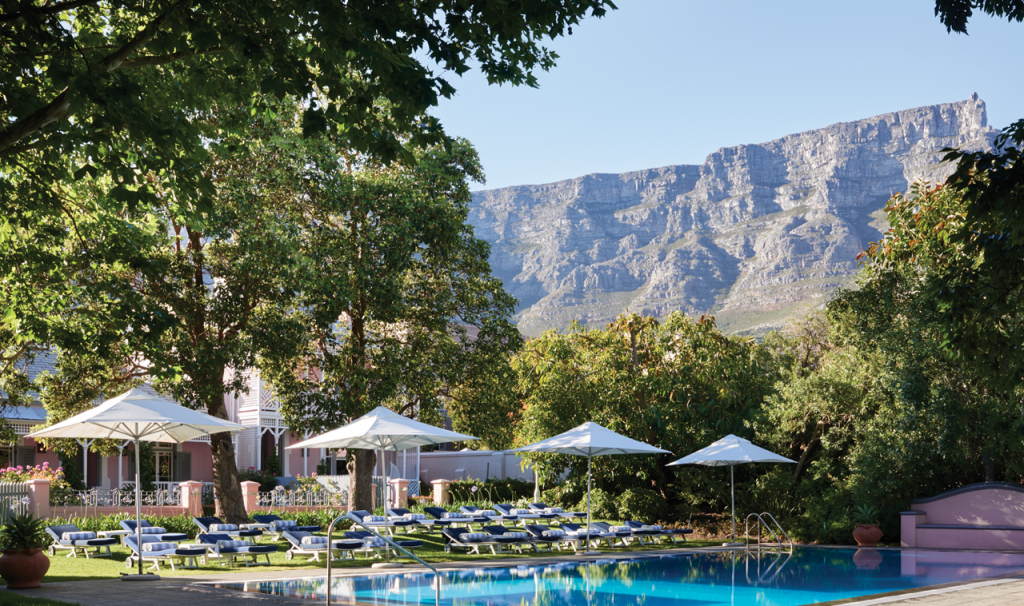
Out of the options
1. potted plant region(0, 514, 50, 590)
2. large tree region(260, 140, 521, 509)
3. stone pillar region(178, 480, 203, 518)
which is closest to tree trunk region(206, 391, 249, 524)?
large tree region(260, 140, 521, 509)

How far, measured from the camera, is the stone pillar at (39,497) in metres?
19.8

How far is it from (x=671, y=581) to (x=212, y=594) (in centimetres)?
766

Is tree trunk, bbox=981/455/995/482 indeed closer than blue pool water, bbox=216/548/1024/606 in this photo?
No

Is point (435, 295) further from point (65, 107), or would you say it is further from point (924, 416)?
point (65, 107)

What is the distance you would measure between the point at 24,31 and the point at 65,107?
692 mm

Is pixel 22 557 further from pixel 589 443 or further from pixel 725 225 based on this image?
pixel 725 225

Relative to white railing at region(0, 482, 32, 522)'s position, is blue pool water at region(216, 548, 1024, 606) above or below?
below

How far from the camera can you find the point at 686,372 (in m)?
25.3

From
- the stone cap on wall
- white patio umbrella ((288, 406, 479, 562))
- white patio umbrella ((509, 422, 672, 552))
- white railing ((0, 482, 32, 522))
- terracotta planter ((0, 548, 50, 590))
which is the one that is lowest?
the stone cap on wall

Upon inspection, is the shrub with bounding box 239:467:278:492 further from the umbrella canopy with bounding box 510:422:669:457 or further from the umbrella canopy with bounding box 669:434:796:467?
the umbrella canopy with bounding box 669:434:796:467

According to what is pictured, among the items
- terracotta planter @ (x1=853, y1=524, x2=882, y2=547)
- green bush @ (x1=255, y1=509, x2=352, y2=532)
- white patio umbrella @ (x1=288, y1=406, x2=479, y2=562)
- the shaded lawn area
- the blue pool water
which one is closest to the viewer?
the blue pool water

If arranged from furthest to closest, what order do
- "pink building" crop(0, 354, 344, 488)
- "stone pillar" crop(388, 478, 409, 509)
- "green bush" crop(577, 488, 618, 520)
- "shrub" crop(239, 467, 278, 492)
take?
"shrub" crop(239, 467, 278, 492)
"pink building" crop(0, 354, 344, 488)
"stone pillar" crop(388, 478, 409, 509)
"green bush" crop(577, 488, 618, 520)

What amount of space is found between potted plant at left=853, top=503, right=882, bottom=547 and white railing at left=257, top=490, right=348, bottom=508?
1556cm

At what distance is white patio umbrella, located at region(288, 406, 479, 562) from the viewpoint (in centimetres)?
1611
